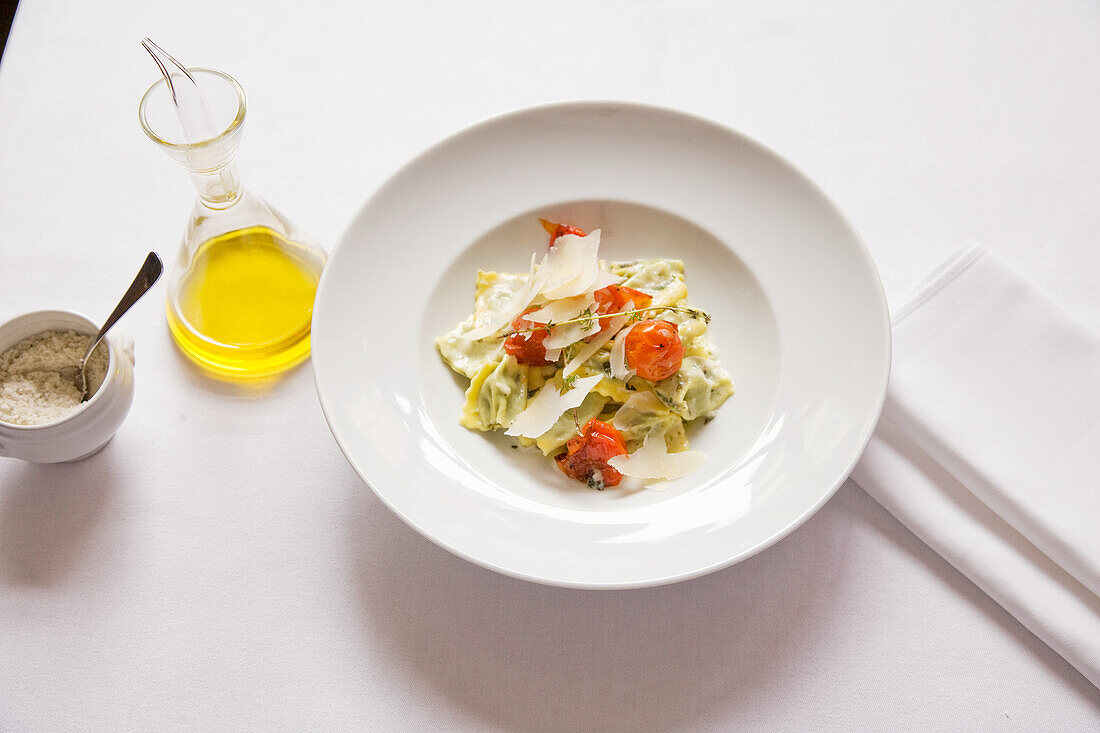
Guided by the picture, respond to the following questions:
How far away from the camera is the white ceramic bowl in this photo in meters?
2.11

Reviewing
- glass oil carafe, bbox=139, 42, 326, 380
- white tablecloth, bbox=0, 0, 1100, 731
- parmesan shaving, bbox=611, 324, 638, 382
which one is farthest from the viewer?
glass oil carafe, bbox=139, 42, 326, 380

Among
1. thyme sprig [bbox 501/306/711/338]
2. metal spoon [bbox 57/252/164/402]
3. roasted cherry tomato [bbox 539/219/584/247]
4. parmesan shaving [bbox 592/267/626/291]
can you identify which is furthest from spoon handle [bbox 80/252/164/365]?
parmesan shaving [bbox 592/267/626/291]

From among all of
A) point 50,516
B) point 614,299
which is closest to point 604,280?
point 614,299

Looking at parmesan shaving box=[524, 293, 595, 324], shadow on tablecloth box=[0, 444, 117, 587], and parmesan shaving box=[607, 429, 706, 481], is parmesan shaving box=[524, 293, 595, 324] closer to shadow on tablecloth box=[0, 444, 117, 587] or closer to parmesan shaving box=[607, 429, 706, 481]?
parmesan shaving box=[607, 429, 706, 481]

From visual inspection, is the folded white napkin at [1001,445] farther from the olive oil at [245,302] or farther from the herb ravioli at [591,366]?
the olive oil at [245,302]

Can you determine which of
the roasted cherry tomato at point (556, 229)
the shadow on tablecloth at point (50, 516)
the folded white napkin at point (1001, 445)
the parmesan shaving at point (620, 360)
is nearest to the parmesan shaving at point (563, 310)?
the parmesan shaving at point (620, 360)

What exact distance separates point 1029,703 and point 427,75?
2734 millimetres

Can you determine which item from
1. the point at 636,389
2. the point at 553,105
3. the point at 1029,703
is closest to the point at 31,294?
the point at 553,105

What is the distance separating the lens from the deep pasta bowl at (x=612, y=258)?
2039mm

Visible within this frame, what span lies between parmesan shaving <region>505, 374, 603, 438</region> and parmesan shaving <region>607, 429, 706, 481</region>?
0.61ft

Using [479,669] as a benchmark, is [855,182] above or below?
above

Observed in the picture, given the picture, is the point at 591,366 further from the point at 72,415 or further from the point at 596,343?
the point at 72,415

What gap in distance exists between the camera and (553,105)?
2.42m

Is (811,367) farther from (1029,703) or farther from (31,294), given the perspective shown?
(31,294)
